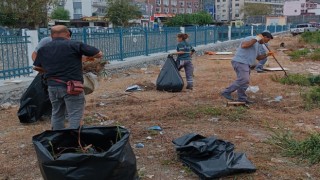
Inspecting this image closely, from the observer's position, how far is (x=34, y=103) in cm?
546

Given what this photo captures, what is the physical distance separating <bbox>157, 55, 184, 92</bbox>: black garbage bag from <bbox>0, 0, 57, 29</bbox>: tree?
1921 cm

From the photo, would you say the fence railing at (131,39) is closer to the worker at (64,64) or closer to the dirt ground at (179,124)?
the dirt ground at (179,124)

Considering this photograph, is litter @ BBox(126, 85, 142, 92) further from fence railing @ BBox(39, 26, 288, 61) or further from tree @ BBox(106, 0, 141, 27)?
tree @ BBox(106, 0, 141, 27)

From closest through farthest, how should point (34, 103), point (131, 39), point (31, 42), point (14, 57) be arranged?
point (34, 103) < point (14, 57) < point (31, 42) < point (131, 39)

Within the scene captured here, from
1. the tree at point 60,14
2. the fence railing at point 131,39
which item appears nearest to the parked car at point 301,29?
the fence railing at point 131,39

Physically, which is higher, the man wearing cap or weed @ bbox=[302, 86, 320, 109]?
the man wearing cap

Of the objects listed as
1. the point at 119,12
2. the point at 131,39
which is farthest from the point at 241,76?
the point at 119,12

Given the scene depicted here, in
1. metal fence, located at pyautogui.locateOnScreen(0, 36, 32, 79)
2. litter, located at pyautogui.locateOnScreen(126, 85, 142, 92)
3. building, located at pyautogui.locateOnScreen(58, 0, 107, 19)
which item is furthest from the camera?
building, located at pyautogui.locateOnScreen(58, 0, 107, 19)

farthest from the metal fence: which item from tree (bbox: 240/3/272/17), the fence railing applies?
tree (bbox: 240/3/272/17)

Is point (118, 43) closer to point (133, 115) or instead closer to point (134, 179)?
point (133, 115)

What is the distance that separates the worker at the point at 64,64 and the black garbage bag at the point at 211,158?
3.87 feet

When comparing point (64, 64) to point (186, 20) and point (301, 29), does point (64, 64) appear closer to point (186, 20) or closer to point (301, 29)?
point (301, 29)

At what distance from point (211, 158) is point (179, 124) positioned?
5.92 ft

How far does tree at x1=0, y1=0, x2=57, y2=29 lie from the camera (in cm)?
2497
